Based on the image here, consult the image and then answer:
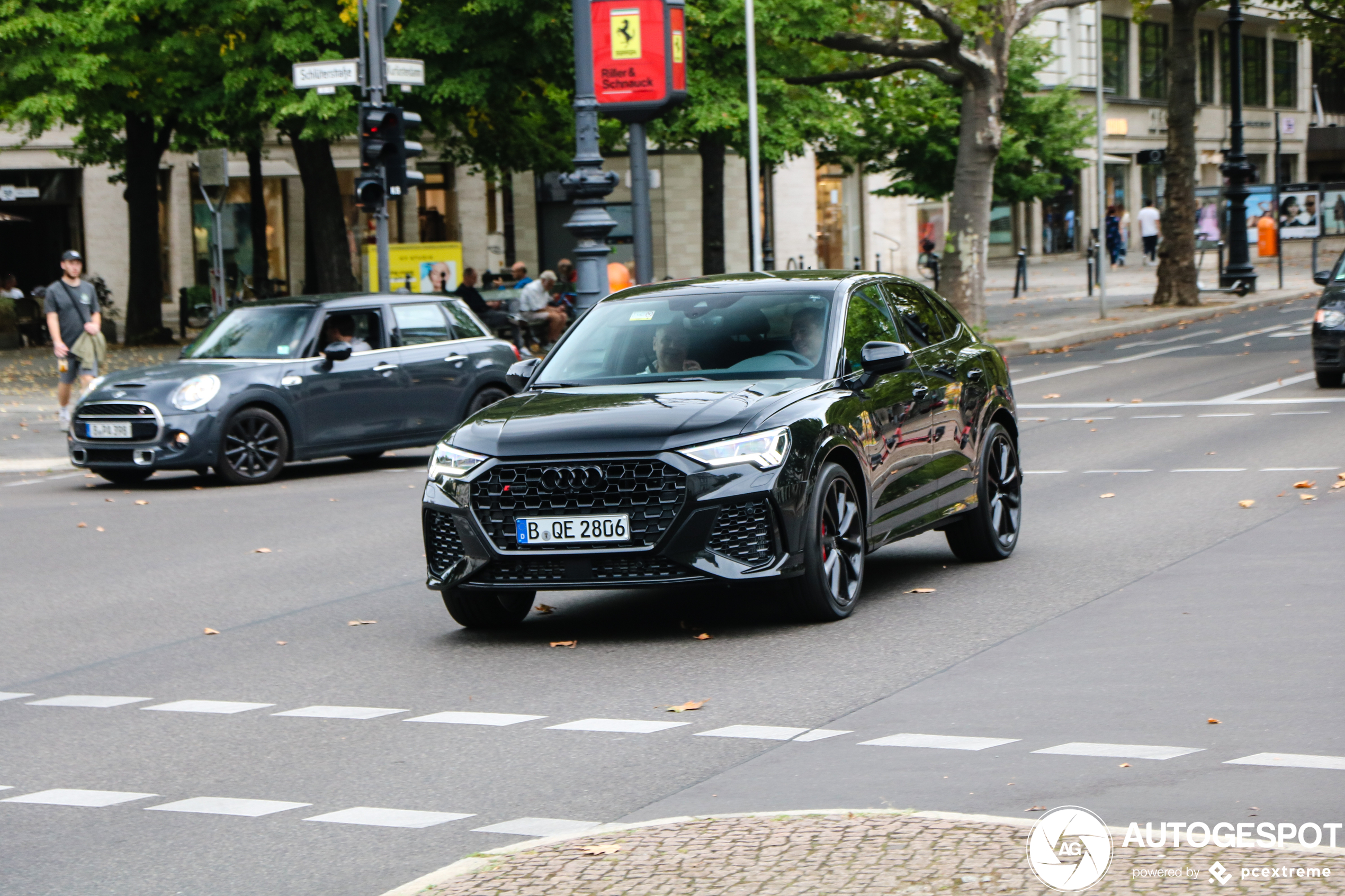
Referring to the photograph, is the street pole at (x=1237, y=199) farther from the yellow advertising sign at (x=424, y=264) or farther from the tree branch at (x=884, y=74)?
the yellow advertising sign at (x=424, y=264)

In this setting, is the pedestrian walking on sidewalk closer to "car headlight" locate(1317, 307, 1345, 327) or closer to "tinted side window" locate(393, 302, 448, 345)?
"car headlight" locate(1317, 307, 1345, 327)

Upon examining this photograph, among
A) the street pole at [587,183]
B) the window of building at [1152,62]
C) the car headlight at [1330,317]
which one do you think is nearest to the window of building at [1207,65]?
the window of building at [1152,62]

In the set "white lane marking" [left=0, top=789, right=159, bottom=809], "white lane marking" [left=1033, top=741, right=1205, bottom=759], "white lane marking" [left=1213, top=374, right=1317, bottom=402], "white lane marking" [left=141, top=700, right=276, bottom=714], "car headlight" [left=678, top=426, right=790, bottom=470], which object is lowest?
"white lane marking" [left=141, top=700, right=276, bottom=714]

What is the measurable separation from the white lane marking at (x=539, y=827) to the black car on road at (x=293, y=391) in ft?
37.1

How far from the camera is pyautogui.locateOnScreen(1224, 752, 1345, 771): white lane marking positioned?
18.5 ft

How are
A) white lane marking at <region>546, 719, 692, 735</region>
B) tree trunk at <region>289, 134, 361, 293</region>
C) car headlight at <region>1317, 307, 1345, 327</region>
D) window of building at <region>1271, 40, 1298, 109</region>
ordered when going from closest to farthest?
white lane marking at <region>546, 719, 692, 735</region> < car headlight at <region>1317, 307, 1345, 327</region> < tree trunk at <region>289, 134, 361, 293</region> < window of building at <region>1271, 40, 1298, 109</region>

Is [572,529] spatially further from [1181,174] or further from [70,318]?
[1181,174]

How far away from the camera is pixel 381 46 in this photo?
20062 millimetres

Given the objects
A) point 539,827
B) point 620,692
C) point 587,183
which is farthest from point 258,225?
point 539,827

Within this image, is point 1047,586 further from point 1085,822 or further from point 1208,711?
point 1085,822

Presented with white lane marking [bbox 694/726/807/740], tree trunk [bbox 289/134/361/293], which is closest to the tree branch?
tree trunk [bbox 289/134/361/293]

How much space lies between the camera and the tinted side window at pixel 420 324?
17641mm

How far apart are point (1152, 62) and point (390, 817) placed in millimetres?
67742

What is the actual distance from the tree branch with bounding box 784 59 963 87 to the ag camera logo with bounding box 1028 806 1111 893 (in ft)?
84.9
